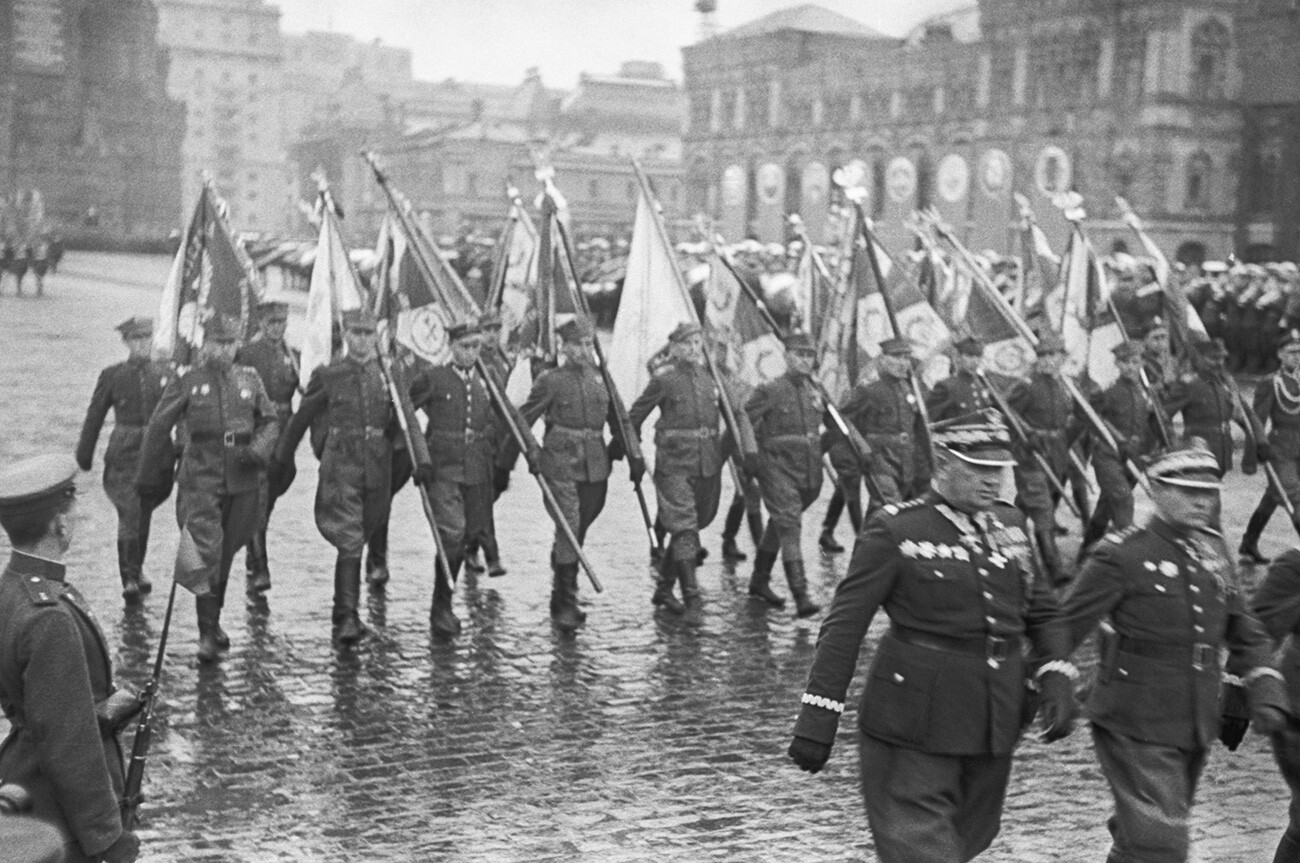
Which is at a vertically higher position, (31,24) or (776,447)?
(31,24)

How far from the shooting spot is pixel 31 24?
61.8m

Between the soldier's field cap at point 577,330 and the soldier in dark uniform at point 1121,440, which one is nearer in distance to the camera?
the soldier's field cap at point 577,330

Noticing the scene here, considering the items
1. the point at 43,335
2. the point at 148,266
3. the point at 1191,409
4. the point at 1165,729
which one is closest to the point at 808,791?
the point at 1165,729

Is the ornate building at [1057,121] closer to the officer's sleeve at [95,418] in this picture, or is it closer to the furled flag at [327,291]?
the furled flag at [327,291]

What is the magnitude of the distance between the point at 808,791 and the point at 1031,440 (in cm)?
543

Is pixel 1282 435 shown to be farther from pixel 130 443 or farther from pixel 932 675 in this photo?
pixel 932 675

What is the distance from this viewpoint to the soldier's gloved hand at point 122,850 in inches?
168

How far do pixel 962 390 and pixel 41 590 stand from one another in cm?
828

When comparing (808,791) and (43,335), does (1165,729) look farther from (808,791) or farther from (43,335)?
(43,335)

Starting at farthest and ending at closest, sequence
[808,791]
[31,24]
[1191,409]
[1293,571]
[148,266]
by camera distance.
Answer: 1. [31,24]
2. [148,266]
3. [1191,409]
4. [808,791]
5. [1293,571]

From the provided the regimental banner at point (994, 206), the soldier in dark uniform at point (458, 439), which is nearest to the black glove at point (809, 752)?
the soldier in dark uniform at point (458, 439)

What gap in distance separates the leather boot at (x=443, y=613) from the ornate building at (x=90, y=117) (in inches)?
2170

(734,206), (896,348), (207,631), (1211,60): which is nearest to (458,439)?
(207,631)

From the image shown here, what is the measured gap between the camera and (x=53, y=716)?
4.11 metres
